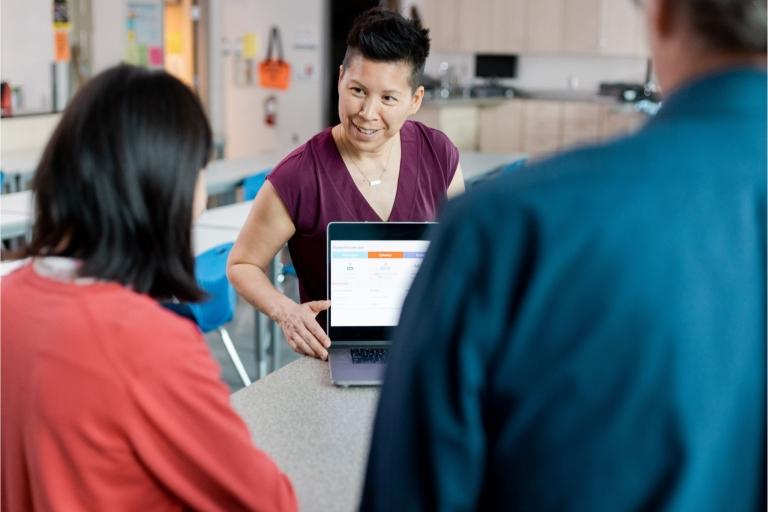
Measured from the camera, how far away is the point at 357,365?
2.08 meters

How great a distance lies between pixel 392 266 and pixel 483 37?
8198mm

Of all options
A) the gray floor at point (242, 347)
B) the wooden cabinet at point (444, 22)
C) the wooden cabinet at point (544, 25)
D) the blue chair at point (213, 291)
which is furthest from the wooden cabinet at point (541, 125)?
the blue chair at point (213, 291)

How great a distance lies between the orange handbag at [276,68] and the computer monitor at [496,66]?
2.01m

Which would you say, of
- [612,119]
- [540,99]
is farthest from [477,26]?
[612,119]

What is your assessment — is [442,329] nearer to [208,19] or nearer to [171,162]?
[171,162]

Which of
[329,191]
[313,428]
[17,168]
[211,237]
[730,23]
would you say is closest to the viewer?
[730,23]

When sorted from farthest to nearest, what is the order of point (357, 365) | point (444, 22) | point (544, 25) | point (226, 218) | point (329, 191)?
point (444, 22) < point (544, 25) < point (226, 218) < point (329, 191) < point (357, 365)

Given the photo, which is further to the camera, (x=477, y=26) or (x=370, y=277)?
(x=477, y=26)

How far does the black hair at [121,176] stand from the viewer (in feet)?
3.80

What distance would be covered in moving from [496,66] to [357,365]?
27.7ft

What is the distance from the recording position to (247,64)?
10273 mm

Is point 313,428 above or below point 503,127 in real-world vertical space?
below

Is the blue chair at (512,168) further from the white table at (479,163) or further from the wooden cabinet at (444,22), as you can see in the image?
the wooden cabinet at (444,22)

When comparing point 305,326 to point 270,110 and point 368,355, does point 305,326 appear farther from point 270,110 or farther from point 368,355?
point 270,110
